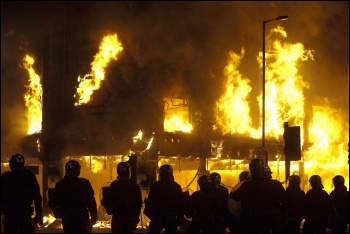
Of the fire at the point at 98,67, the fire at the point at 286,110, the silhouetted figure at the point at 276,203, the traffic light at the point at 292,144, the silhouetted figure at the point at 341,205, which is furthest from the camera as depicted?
the fire at the point at 286,110

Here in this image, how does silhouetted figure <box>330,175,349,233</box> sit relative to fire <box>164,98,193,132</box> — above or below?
below

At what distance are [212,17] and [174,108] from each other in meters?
4.76

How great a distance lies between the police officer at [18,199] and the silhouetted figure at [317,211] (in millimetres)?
5125

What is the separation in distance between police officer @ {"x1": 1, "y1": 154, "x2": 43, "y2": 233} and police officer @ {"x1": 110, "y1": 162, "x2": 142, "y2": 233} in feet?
5.24

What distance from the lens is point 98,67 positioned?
2817 cm

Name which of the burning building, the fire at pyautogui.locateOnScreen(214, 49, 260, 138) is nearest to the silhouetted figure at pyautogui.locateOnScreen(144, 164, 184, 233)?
the burning building

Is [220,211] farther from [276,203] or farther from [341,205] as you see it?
[341,205]

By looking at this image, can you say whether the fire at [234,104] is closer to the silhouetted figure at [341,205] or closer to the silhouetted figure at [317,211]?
the silhouetted figure at [341,205]

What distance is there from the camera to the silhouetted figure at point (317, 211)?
468 inches

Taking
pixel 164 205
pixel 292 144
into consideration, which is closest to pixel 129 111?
pixel 292 144

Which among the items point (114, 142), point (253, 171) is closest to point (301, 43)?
point (114, 142)

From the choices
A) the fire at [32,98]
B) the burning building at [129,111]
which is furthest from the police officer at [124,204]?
the fire at [32,98]

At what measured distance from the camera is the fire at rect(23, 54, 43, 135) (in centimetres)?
3048

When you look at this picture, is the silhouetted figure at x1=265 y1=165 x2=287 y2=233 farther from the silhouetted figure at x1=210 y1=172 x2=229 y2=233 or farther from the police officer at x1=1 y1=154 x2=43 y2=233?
the police officer at x1=1 y1=154 x2=43 y2=233
